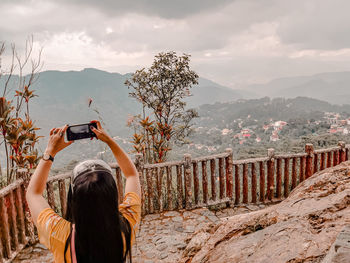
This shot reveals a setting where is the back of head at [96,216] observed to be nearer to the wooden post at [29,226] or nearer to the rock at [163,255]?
the rock at [163,255]

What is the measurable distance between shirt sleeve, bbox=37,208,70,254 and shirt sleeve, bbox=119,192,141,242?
0.85ft

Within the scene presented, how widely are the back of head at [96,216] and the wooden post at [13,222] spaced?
341 centimetres

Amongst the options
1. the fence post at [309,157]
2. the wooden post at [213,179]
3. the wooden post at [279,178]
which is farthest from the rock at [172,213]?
the fence post at [309,157]

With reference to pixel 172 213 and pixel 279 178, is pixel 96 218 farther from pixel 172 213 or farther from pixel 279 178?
pixel 279 178

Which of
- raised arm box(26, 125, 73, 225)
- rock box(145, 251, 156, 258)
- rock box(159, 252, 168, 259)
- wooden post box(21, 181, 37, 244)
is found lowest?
rock box(145, 251, 156, 258)

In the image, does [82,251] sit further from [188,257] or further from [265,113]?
[265,113]

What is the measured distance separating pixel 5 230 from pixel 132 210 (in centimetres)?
340

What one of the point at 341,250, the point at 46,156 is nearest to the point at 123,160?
the point at 46,156

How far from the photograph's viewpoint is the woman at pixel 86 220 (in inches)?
37.4

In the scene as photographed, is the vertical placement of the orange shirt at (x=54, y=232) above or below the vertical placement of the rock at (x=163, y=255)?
above

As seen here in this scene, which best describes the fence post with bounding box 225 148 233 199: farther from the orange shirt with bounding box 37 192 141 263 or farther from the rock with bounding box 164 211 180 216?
the orange shirt with bounding box 37 192 141 263

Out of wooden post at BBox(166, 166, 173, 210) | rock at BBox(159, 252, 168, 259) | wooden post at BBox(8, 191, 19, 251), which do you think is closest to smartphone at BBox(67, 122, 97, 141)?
rock at BBox(159, 252, 168, 259)

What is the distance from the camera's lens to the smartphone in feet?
4.31

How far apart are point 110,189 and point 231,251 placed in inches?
52.6
